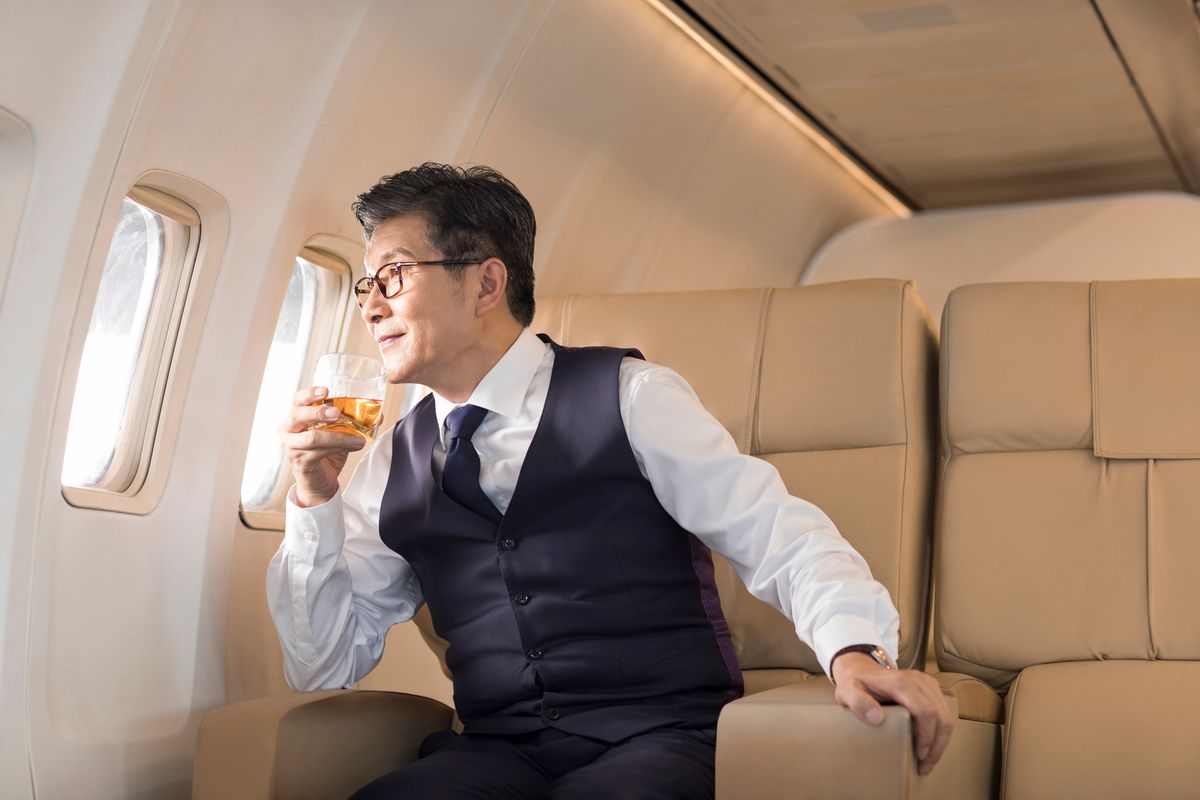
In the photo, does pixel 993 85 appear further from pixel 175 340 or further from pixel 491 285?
pixel 175 340

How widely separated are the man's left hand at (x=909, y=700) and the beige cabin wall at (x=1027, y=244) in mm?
3015

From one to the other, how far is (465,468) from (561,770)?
564 millimetres

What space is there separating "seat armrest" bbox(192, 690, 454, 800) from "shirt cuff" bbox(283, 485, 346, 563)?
0.88 feet

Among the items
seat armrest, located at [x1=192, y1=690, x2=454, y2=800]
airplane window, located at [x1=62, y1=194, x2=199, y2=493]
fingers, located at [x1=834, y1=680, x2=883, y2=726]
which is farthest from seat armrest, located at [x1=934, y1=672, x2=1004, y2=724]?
airplane window, located at [x1=62, y1=194, x2=199, y2=493]

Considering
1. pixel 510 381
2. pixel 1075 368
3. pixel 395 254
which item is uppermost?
pixel 395 254

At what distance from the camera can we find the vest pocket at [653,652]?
2.25m

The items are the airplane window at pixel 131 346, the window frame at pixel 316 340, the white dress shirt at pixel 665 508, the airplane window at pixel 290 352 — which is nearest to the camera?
the white dress shirt at pixel 665 508

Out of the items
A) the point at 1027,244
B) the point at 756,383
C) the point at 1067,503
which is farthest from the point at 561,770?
the point at 1027,244

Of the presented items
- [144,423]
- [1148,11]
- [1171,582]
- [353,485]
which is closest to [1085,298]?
[1171,582]

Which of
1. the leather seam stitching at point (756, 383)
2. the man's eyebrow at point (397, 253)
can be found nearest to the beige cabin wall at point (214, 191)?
the man's eyebrow at point (397, 253)

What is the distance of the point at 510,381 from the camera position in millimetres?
2475

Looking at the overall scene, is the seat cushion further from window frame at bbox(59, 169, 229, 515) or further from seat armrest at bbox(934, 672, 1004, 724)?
window frame at bbox(59, 169, 229, 515)

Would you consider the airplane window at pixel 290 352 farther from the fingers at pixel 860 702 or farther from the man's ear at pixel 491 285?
the fingers at pixel 860 702

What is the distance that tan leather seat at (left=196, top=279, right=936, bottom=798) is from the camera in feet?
8.65
